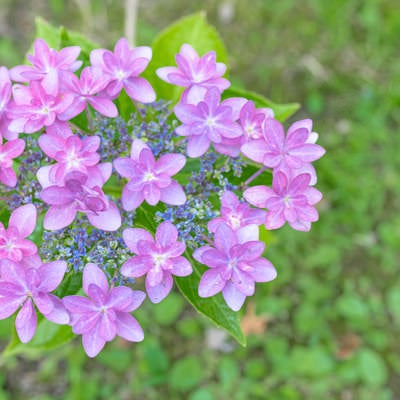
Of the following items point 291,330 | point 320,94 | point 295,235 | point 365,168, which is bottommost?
point 291,330

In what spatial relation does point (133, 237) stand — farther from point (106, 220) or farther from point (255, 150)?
point (255, 150)

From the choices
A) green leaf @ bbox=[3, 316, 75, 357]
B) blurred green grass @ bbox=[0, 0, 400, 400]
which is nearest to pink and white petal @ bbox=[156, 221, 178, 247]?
green leaf @ bbox=[3, 316, 75, 357]

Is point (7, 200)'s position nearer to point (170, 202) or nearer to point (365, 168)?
point (170, 202)

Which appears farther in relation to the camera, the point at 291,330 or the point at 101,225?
the point at 291,330

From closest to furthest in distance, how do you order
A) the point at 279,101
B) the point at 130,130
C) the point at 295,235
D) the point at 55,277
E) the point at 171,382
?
the point at 55,277 < the point at 130,130 < the point at 171,382 < the point at 295,235 < the point at 279,101

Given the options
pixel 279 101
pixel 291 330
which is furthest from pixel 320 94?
pixel 291 330

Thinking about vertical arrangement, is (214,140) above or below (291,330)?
above

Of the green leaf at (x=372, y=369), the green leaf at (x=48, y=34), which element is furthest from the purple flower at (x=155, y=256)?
the green leaf at (x=372, y=369)
